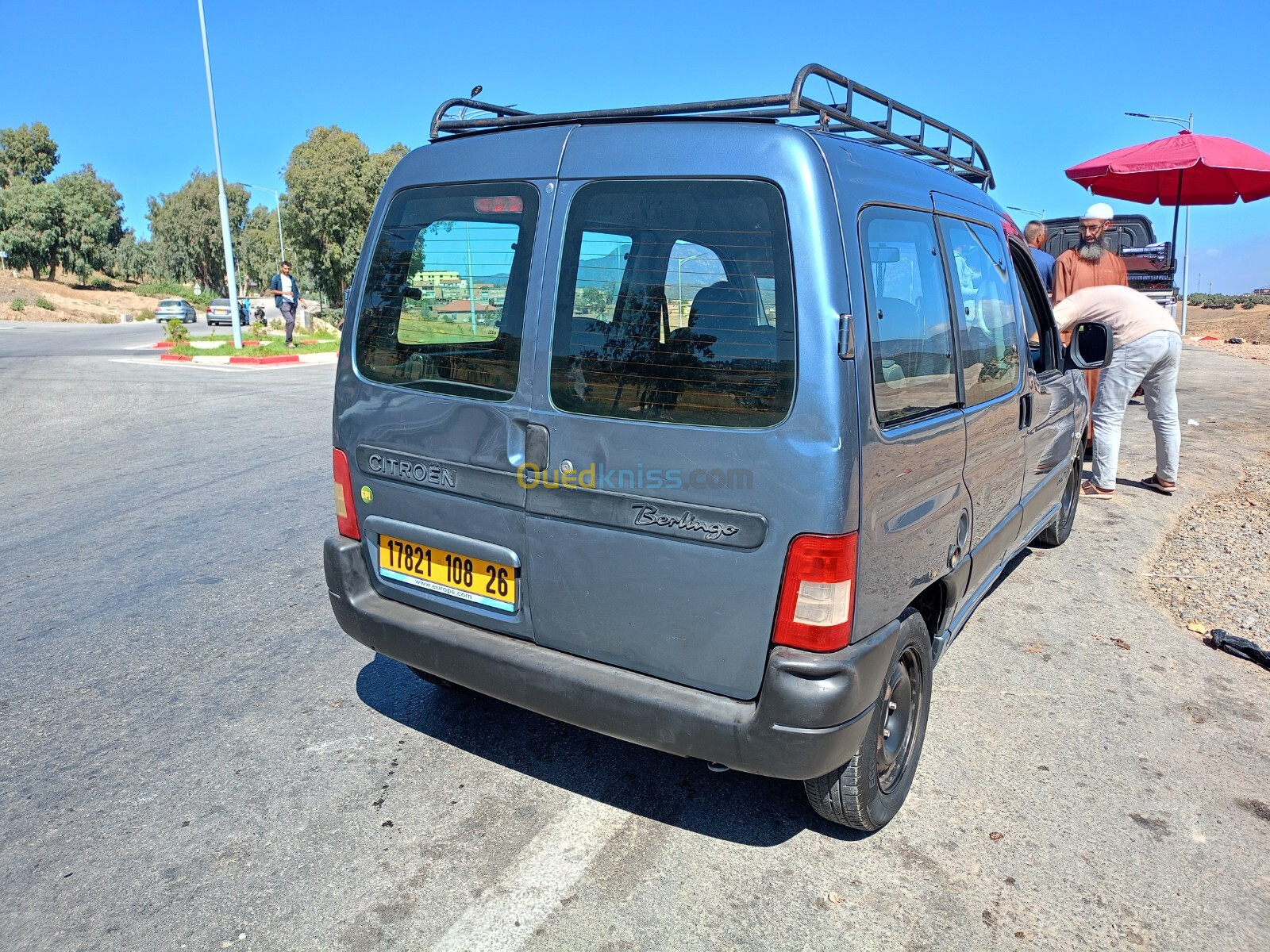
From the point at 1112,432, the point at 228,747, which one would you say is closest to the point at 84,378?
the point at 228,747

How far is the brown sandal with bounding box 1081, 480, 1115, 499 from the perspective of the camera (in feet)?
23.6

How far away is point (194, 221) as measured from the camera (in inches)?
2785

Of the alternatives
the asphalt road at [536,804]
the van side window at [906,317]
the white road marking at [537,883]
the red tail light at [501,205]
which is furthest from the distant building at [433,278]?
the white road marking at [537,883]

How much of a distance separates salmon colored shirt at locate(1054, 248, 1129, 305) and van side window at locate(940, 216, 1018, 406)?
4.19 metres

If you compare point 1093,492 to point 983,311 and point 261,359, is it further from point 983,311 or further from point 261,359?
point 261,359

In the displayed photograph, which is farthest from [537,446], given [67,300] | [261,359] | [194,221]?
[194,221]

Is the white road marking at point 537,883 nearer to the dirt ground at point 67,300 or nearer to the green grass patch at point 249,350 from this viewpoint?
the green grass patch at point 249,350

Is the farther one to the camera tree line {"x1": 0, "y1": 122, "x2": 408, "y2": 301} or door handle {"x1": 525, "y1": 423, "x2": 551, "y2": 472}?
tree line {"x1": 0, "y1": 122, "x2": 408, "y2": 301}

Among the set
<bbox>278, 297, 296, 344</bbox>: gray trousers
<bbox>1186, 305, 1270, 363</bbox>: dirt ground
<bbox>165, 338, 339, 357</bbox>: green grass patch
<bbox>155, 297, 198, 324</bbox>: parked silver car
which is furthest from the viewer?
<bbox>155, 297, 198, 324</bbox>: parked silver car

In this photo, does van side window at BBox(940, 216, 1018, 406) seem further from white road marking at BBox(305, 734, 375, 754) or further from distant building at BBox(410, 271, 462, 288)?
white road marking at BBox(305, 734, 375, 754)

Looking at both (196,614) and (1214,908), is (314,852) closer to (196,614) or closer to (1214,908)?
(196,614)

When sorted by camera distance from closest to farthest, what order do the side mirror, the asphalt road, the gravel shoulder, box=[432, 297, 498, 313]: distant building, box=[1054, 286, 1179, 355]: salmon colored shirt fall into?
the asphalt road < box=[432, 297, 498, 313]: distant building < the side mirror < the gravel shoulder < box=[1054, 286, 1179, 355]: salmon colored shirt

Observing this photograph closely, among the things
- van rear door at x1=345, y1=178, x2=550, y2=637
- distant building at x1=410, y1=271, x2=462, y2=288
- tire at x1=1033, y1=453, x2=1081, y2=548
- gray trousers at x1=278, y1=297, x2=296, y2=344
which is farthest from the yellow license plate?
gray trousers at x1=278, y1=297, x2=296, y2=344

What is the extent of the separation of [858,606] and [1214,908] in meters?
1.34
